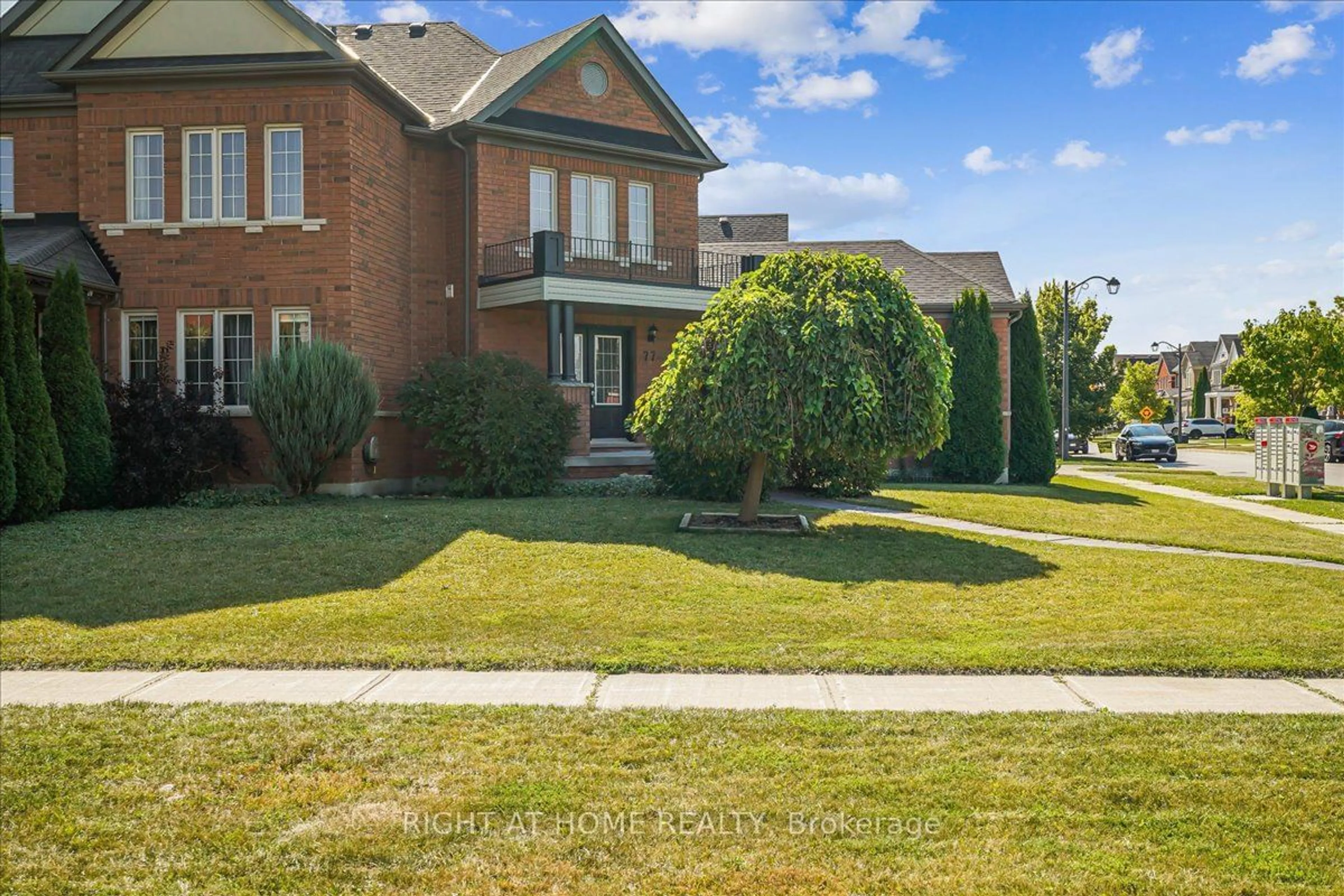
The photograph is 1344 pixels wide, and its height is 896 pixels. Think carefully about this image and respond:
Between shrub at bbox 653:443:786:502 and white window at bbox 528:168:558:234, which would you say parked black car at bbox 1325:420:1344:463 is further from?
shrub at bbox 653:443:786:502

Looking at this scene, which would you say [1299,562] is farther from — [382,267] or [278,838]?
[382,267]

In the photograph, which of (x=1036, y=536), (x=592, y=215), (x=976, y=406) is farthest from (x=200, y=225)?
(x=976, y=406)

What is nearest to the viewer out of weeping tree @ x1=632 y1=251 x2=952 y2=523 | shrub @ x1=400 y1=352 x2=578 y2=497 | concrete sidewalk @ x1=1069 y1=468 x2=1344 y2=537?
weeping tree @ x1=632 y1=251 x2=952 y2=523

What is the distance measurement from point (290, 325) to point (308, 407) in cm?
279

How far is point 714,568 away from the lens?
10820 millimetres

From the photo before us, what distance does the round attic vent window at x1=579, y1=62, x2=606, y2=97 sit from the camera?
71.8 feet

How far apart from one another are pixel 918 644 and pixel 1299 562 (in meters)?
6.81

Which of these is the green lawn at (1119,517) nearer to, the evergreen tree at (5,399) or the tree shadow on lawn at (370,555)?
Answer: the tree shadow on lawn at (370,555)

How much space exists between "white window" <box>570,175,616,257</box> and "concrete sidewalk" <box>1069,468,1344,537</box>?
12.8 meters

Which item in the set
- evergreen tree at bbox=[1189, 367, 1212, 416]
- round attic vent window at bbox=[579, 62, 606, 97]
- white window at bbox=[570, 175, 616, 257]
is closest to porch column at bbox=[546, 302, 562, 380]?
white window at bbox=[570, 175, 616, 257]

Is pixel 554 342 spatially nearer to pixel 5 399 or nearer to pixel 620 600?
pixel 5 399

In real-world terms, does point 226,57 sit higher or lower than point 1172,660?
higher

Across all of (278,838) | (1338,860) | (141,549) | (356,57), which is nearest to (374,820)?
(278,838)

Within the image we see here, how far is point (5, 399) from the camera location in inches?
509
